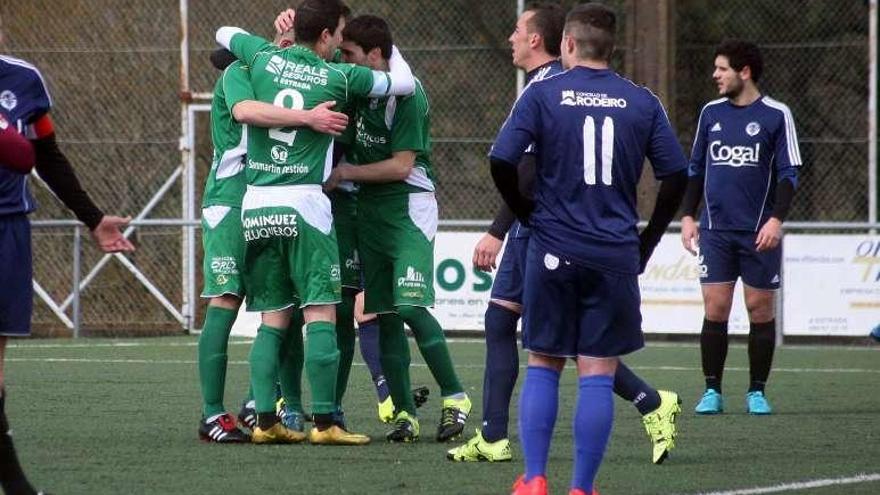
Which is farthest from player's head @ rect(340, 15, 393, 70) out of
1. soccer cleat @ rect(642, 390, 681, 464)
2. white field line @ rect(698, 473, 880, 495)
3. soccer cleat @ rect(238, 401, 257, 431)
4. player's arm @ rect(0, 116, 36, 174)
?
player's arm @ rect(0, 116, 36, 174)

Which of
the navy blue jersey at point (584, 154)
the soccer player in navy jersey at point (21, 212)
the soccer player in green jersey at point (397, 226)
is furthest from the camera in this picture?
the soccer player in green jersey at point (397, 226)

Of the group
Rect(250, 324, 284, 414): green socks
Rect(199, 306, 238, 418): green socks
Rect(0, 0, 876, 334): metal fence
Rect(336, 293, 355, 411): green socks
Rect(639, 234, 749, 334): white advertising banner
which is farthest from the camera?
Rect(0, 0, 876, 334): metal fence

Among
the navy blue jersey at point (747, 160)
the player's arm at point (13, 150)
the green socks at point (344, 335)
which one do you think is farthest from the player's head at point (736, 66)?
the player's arm at point (13, 150)

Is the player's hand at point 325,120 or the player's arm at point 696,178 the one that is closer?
the player's hand at point 325,120

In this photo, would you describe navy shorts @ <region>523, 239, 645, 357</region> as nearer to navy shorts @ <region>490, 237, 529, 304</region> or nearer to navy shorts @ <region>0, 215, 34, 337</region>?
navy shorts @ <region>490, 237, 529, 304</region>

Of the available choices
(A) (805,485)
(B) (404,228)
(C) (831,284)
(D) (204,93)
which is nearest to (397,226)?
(B) (404,228)

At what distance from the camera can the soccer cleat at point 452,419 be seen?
8.80 metres

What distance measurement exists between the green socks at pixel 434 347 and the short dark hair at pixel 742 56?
274 cm

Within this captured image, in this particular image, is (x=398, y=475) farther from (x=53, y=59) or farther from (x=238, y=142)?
(x=53, y=59)

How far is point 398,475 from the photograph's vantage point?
7457 millimetres

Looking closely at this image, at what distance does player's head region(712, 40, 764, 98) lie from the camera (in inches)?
415

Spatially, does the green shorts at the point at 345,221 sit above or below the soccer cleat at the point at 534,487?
above

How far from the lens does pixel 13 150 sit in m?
5.96

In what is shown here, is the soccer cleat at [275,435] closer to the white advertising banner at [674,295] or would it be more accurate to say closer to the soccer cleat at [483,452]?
the soccer cleat at [483,452]
